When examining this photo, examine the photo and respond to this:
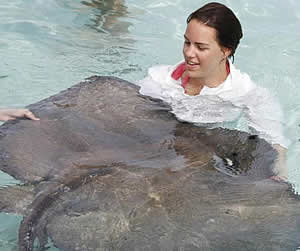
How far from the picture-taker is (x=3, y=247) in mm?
2705

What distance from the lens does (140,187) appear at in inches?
103

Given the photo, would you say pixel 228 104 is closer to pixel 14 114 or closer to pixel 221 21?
pixel 221 21

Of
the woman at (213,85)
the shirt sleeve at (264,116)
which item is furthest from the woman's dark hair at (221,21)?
the shirt sleeve at (264,116)

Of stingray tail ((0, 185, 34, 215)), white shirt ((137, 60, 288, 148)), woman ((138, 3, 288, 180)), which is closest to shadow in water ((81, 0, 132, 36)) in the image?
woman ((138, 3, 288, 180))

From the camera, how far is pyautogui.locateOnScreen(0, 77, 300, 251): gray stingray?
2344 mm

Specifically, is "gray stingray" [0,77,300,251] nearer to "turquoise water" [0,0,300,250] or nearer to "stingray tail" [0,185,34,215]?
"stingray tail" [0,185,34,215]

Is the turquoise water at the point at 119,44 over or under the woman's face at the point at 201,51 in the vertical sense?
under

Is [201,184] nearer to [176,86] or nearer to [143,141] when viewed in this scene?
[143,141]

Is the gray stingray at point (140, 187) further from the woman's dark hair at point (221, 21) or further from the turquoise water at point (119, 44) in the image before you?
the turquoise water at point (119, 44)

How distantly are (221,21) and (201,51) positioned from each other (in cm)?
25

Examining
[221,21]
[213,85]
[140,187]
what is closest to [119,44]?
[213,85]

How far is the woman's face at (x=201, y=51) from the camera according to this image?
3467 millimetres

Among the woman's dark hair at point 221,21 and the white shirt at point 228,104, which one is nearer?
the woman's dark hair at point 221,21

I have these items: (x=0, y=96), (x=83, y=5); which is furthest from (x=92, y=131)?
(x=83, y=5)
